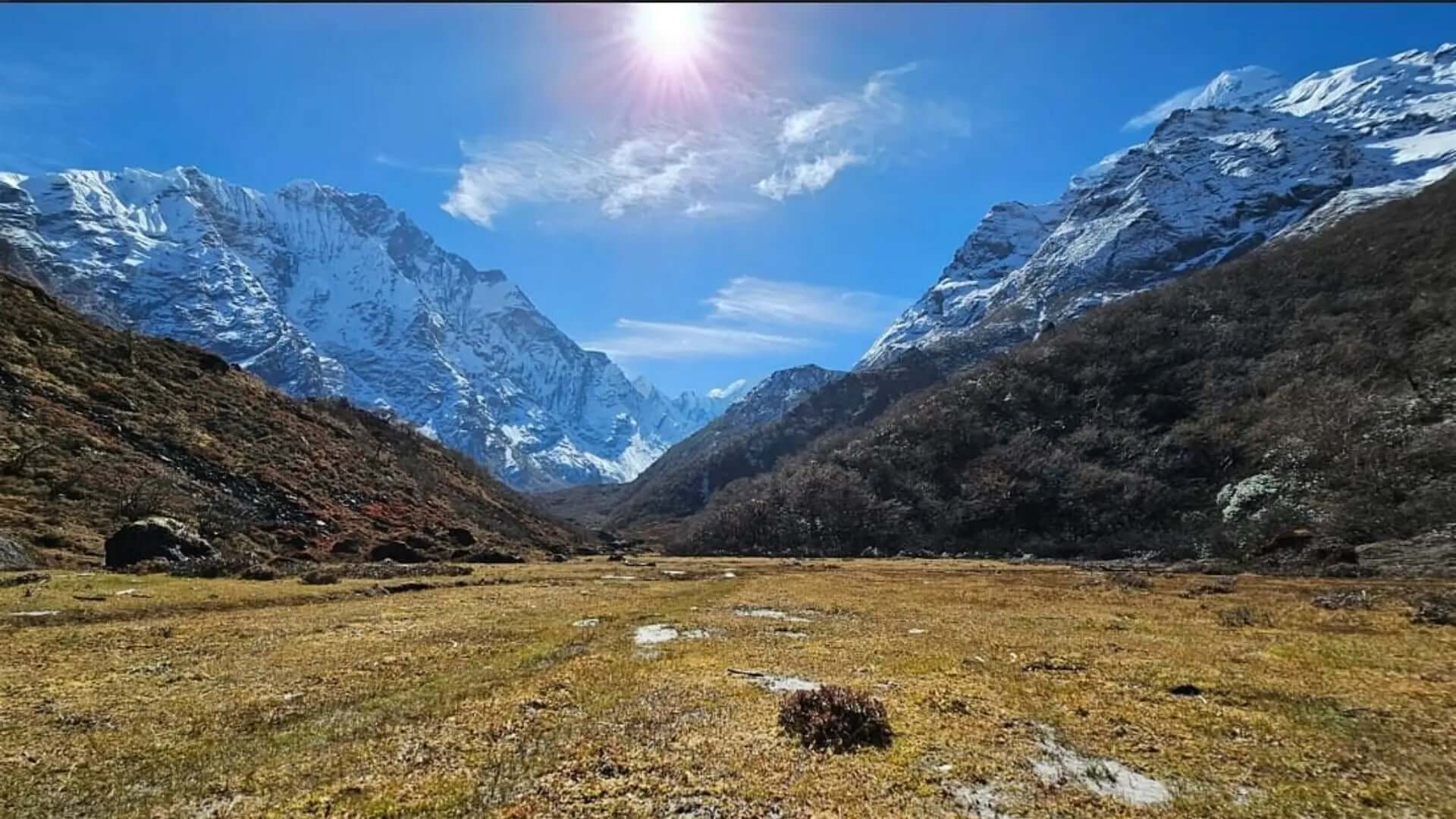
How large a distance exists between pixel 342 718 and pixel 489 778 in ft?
21.4

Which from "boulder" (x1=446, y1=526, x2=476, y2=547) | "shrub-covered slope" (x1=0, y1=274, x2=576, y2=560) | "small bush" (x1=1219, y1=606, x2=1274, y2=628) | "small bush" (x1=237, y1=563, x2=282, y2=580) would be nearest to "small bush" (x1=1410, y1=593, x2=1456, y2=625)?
"small bush" (x1=1219, y1=606, x2=1274, y2=628)

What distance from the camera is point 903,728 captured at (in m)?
19.3

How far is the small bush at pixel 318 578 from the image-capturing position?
50.3 metres

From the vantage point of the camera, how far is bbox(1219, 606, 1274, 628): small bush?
118 feet

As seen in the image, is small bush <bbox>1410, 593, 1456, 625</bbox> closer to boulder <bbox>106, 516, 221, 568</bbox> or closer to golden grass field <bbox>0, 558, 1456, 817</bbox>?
golden grass field <bbox>0, 558, 1456, 817</bbox>

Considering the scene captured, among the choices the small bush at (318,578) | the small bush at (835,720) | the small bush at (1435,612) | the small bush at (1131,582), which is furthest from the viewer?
the small bush at (1131,582)

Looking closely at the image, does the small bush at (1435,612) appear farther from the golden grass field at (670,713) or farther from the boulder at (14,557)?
the boulder at (14,557)

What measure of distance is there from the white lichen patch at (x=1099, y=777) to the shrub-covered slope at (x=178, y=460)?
60.3 m

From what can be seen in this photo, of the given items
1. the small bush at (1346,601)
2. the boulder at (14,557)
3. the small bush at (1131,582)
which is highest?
the boulder at (14,557)

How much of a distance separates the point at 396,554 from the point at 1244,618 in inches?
2915

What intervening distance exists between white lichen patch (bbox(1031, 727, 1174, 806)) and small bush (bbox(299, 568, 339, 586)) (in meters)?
48.1

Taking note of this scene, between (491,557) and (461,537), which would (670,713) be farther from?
(461,537)

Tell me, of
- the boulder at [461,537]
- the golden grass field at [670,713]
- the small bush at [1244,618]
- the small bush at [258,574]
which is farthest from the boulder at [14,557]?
the small bush at [1244,618]

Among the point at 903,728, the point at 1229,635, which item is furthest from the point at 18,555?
the point at 1229,635
